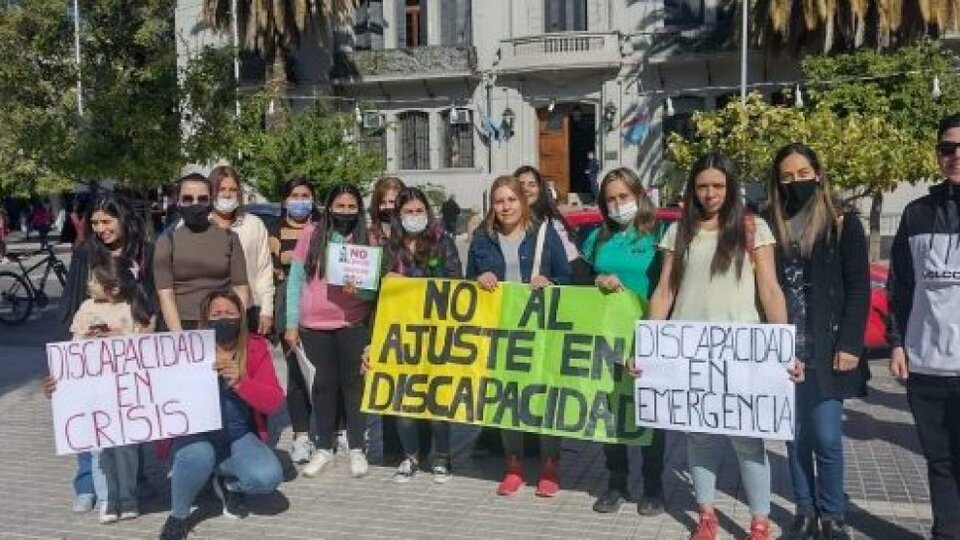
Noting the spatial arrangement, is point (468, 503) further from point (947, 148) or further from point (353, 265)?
point (947, 148)

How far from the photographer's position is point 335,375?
668 cm

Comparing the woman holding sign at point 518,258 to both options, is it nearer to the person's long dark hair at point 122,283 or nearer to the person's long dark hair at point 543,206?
the person's long dark hair at point 543,206

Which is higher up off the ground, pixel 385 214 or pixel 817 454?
pixel 385 214

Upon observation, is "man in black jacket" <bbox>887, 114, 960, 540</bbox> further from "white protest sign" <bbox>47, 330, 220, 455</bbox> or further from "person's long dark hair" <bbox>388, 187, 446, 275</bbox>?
"white protest sign" <bbox>47, 330, 220, 455</bbox>

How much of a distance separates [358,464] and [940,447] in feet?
11.4

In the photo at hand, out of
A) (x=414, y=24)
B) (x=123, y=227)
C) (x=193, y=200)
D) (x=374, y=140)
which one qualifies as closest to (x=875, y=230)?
(x=374, y=140)

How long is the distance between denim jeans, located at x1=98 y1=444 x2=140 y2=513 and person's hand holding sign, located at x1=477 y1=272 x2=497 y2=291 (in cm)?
219

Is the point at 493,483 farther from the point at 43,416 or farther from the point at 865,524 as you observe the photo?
the point at 43,416

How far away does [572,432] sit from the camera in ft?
19.5

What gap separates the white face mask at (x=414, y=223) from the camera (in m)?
6.43

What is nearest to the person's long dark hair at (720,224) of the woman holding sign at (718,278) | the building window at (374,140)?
the woman holding sign at (718,278)

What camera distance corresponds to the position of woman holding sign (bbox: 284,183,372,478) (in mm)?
6574

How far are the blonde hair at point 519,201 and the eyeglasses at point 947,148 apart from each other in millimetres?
2355

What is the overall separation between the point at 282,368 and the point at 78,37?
900 centimetres
